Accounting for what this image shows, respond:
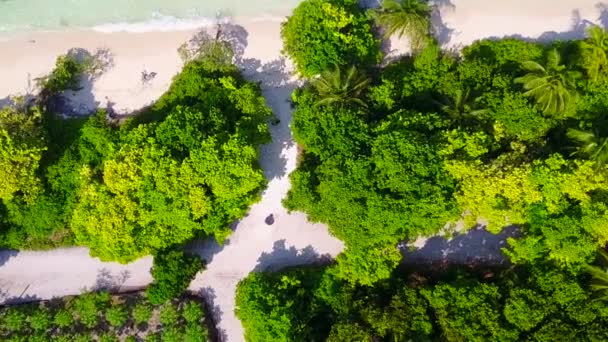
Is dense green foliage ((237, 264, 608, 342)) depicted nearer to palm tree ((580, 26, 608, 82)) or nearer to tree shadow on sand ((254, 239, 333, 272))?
tree shadow on sand ((254, 239, 333, 272))

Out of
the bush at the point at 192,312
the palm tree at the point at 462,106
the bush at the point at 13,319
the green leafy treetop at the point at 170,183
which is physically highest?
the palm tree at the point at 462,106

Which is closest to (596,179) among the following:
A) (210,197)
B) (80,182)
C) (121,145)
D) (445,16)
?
(445,16)

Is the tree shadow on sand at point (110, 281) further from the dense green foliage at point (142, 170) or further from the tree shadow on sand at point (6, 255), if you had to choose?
the tree shadow on sand at point (6, 255)

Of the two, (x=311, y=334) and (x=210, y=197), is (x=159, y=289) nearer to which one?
(x=210, y=197)

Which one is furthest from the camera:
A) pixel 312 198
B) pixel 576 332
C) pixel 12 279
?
pixel 12 279

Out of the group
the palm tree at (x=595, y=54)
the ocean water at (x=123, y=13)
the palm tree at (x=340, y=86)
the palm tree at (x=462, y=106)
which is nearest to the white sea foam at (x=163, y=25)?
the ocean water at (x=123, y=13)

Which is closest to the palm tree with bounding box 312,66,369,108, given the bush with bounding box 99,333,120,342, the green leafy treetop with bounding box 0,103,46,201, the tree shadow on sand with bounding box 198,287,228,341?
the tree shadow on sand with bounding box 198,287,228,341
